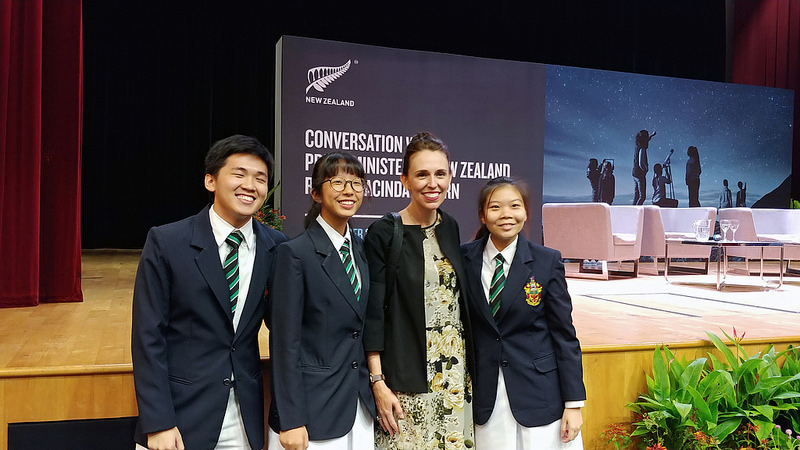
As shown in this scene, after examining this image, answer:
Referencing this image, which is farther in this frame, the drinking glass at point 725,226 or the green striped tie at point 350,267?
the drinking glass at point 725,226

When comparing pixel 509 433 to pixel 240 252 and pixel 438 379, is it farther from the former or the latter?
pixel 240 252

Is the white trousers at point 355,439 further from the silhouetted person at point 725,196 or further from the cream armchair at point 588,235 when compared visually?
the silhouetted person at point 725,196

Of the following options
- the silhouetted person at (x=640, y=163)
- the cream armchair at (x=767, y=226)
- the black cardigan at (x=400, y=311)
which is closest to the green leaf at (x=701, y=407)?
the black cardigan at (x=400, y=311)

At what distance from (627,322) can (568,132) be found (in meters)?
6.33

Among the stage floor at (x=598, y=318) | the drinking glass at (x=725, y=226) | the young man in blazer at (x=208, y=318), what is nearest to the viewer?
the young man in blazer at (x=208, y=318)

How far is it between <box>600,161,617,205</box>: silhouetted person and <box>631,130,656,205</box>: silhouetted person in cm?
36

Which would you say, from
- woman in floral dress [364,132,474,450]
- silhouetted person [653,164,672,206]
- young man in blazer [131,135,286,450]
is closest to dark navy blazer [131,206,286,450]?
young man in blazer [131,135,286,450]

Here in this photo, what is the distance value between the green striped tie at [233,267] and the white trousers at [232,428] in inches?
9.9

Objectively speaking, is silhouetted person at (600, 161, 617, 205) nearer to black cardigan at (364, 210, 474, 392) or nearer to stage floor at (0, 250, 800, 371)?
stage floor at (0, 250, 800, 371)

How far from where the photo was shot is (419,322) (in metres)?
1.87

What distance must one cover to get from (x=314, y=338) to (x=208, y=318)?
11.2 inches

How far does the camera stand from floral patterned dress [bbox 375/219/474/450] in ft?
6.21

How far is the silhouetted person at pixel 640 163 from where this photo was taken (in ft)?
32.4

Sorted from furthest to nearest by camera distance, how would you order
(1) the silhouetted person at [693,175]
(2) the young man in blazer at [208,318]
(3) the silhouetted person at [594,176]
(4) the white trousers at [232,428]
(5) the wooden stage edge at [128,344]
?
(1) the silhouetted person at [693,175], (3) the silhouetted person at [594,176], (5) the wooden stage edge at [128,344], (4) the white trousers at [232,428], (2) the young man in blazer at [208,318]
